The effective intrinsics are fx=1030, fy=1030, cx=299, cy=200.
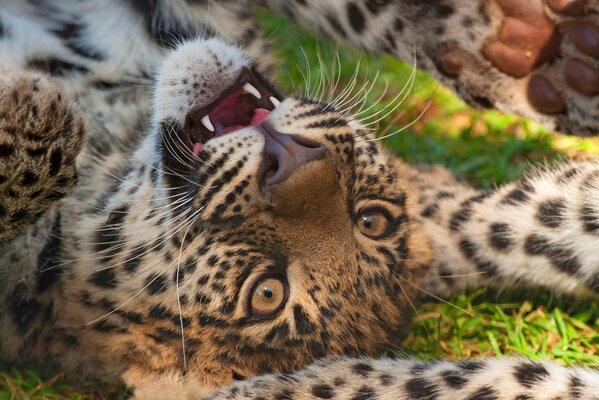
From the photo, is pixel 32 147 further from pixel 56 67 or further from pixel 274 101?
pixel 56 67

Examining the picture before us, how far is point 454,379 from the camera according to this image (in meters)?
4.00

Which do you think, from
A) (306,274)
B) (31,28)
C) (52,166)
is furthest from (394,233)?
(31,28)

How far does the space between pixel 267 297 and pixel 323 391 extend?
0.43m

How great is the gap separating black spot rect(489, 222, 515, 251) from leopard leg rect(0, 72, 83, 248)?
2.01 metres

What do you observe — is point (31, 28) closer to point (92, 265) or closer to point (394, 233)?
point (92, 265)

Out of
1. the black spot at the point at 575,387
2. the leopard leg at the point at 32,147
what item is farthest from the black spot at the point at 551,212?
the leopard leg at the point at 32,147

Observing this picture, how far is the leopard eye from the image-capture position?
419 centimetres

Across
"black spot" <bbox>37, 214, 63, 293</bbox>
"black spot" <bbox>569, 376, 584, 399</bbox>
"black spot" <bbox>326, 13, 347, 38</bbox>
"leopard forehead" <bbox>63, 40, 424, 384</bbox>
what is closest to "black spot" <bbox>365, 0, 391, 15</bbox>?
"black spot" <bbox>326, 13, 347, 38</bbox>

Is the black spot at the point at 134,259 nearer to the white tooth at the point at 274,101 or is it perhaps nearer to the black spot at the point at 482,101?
the white tooth at the point at 274,101

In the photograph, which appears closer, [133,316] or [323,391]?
[323,391]

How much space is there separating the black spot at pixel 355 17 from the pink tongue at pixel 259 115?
1.01 metres

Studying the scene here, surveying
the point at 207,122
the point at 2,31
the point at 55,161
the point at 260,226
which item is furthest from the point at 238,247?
the point at 2,31

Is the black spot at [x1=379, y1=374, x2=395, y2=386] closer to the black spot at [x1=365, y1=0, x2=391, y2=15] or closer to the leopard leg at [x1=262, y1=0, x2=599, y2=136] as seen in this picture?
the leopard leg at [x1=262, y1=0, x2=599, y2=136]

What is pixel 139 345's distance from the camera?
4.23 m
